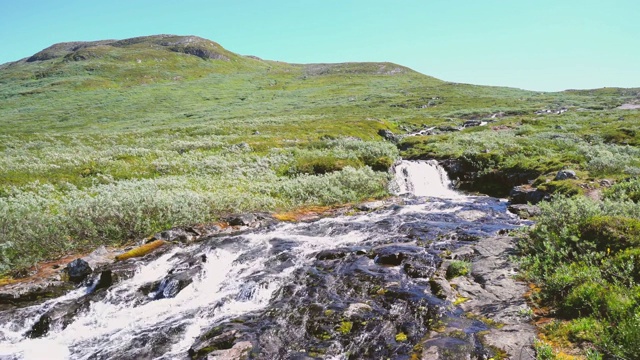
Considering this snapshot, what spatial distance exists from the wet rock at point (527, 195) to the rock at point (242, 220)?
17.0 m

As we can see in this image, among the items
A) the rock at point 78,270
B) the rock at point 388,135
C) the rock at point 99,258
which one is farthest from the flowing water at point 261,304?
the rock at point 388,135

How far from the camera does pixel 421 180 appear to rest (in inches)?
1267

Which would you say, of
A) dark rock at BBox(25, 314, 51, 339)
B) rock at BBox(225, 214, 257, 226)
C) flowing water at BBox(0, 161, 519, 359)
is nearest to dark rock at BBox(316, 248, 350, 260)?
flowing water at BBox(0, 161, 519, 359)

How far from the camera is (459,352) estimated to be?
759 cm

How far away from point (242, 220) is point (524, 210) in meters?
16.2

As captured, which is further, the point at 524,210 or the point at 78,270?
the point at 524,210

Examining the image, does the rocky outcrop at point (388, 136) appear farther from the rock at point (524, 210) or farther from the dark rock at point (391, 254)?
the dark rock at point (391, 254)

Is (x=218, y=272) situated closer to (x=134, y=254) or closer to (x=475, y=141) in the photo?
(x=134, y=254)

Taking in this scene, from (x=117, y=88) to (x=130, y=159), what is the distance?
106 m

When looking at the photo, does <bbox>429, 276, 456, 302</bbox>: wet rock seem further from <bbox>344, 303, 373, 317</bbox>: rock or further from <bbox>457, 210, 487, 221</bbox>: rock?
<bbox>457, 210, 487, 221</bbox>: rock

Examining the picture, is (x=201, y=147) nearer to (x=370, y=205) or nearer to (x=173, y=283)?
(x=370, y=205)

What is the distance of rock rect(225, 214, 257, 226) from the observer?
19156 millimetres

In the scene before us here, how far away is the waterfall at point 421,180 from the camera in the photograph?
3006 cm

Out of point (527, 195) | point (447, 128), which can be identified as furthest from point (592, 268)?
point (447, 128)
